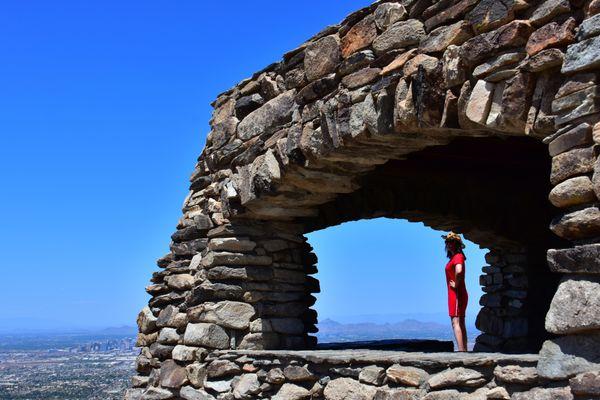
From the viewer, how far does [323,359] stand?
537cm

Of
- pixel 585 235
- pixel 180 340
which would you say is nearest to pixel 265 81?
pixel 180 340

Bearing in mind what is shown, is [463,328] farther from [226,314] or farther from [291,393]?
[226,314]

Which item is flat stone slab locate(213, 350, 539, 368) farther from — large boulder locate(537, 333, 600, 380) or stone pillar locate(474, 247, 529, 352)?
stone pillar locate(474, 247, 529, 352)

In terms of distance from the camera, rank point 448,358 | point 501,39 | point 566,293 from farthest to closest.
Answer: point 448,358
point 501,39
point 566,293

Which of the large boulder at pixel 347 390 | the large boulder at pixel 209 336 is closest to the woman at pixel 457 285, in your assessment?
the large boulder at pixel 347 390

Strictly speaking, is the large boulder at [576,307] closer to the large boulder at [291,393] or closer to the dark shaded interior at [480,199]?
the large boulder at [291,393]

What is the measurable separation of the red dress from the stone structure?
94 centimetres

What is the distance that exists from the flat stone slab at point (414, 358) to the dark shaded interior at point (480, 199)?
5.08 feet

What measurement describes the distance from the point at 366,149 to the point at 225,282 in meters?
1.86

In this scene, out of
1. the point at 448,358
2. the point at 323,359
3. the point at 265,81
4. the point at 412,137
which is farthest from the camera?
the point at 265,81

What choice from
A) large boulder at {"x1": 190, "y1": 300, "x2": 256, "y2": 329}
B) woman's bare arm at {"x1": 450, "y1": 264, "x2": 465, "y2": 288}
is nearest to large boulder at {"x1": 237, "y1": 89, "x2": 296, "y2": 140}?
large boulder at {"x1": 190, "y1": 300, "x2": 256, "y2": 329}

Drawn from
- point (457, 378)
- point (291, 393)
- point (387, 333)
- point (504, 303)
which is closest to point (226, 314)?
point (291, 393)

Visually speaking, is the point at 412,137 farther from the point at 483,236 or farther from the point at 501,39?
the point at 483,236

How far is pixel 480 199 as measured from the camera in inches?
327
